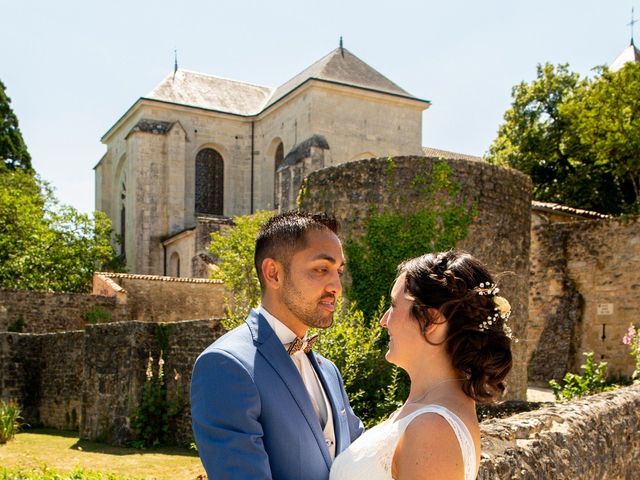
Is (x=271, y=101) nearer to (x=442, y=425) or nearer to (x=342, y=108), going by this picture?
(x=342, y=108)

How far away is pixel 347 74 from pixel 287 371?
3409cm

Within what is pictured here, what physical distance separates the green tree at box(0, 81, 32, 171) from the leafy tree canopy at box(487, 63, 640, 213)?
24.6 metres

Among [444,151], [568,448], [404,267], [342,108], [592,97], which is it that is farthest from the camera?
[444,151]

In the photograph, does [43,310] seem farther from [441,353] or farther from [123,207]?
[123,207]

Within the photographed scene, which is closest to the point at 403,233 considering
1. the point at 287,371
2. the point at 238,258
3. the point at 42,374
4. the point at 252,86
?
the point at 287,371

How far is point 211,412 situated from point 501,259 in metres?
9.61

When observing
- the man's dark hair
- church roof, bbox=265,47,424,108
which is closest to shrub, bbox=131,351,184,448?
the man's dark hair

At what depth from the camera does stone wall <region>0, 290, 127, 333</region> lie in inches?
719

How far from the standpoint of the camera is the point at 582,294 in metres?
17.3

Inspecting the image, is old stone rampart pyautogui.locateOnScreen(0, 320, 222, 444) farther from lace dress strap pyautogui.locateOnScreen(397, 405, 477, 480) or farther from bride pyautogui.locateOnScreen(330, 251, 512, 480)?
lace dress strap pyautogui.locateOnScreen(397, 405, 477, 480)

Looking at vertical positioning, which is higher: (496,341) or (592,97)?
(592,97)

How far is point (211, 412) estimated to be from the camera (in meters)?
2.00

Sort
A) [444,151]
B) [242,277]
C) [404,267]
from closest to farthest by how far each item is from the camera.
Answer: [404,267], [242,277], [444,151]

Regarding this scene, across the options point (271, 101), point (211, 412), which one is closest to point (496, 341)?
point (211, 412)
